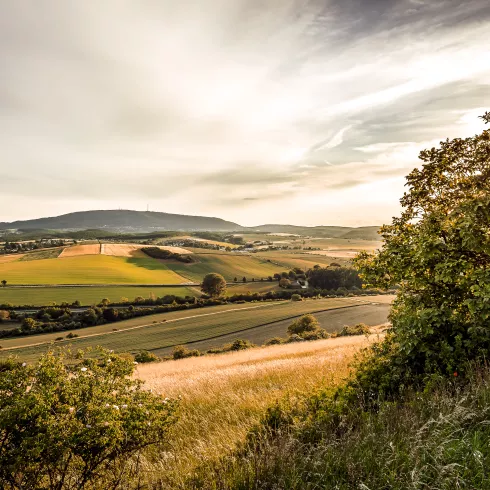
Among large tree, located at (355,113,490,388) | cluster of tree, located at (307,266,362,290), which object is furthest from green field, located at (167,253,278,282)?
large tree, located at (355,113,490,388)

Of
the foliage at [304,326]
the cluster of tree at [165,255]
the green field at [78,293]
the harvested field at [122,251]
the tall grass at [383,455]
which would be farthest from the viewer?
the harvested field at [122,251]

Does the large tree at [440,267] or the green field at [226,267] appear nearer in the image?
the large tree at [440,267]

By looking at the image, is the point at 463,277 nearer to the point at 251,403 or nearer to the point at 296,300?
the point at 251,403

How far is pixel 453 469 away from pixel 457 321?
4.21 metres

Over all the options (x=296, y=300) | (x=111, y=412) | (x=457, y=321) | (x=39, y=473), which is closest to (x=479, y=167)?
(x=457, y=321)

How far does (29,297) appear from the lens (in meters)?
76.3

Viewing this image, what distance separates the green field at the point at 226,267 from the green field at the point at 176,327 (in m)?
37.1

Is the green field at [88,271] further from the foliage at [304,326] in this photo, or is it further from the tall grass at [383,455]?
the tall grass at [383,455]

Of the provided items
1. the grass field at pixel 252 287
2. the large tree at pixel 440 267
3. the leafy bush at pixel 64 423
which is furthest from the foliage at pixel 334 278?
the leafy bush at pixel 64 423

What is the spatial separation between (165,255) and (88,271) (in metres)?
35.1

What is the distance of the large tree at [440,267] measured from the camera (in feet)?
21.3

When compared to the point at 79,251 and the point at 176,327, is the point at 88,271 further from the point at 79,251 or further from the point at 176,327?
the point at 176,327

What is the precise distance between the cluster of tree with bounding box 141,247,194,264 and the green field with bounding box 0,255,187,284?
787 centimetres

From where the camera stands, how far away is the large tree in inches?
255
